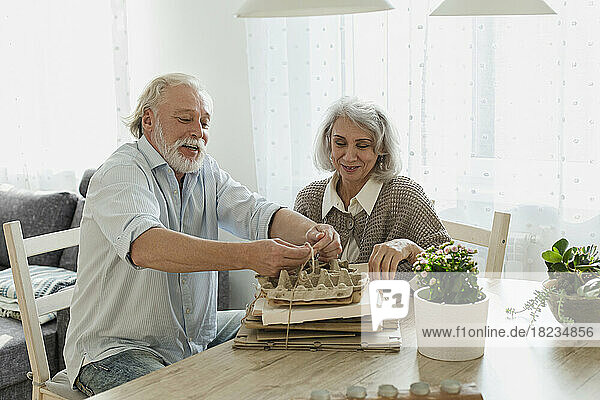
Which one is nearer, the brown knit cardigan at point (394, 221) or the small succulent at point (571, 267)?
the small succulent at point (571, 267)

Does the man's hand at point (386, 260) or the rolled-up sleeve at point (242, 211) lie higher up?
the rolled-up sleeve at point (242, 211)

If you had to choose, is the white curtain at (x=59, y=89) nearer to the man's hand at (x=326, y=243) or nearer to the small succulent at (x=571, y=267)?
the man's hand at (x=326, y=243)

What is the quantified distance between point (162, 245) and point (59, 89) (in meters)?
2.72

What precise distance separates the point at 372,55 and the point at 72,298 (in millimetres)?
1595

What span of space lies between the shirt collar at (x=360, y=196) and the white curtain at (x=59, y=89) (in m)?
1.95

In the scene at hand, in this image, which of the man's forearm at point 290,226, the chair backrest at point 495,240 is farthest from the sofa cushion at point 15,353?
the chair backrest at point 495,240

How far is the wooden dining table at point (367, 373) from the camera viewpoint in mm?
1277

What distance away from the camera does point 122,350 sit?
1889 millimetres

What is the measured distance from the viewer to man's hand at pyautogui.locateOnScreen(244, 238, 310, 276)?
5.25ft

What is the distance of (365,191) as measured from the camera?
2232 millimetres

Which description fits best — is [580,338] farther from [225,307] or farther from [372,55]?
[225,307]
